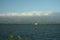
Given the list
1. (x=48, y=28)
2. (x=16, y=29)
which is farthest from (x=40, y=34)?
(x=16, y=29)

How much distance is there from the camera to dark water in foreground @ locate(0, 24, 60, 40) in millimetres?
3480

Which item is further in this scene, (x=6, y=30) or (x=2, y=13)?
(x=6, y=30)

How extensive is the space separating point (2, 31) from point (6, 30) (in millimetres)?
89

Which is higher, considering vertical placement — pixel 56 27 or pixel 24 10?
pixel 24 10

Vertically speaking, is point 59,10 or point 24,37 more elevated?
point 59,10

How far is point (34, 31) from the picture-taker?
3482 mm

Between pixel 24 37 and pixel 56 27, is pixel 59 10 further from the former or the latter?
pixel 24 37

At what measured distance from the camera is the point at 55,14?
3348 mm

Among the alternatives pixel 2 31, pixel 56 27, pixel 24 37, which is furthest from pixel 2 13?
pixel 56 27

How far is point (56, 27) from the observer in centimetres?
347

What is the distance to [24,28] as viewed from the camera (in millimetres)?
3520

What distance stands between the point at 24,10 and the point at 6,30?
0.60 m

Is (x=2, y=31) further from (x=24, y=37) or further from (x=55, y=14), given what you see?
(x=55, y=14)

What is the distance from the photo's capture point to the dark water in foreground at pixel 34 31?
11.4 feet
